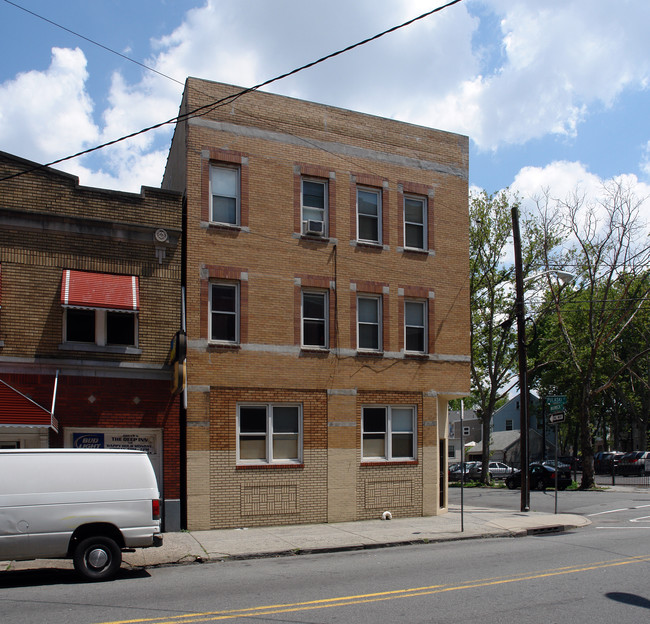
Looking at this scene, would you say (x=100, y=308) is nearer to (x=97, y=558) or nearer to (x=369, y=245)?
(x=97, y=558)

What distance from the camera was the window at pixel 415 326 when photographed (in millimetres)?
20219

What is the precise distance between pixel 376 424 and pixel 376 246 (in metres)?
4.87

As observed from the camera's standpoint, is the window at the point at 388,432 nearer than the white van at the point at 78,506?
No

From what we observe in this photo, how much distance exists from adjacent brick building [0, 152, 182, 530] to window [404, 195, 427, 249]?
6.73 metres

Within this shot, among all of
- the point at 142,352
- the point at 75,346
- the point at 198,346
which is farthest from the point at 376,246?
the point at 75,346

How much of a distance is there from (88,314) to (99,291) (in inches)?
27.4

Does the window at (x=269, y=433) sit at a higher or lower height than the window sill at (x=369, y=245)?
lower

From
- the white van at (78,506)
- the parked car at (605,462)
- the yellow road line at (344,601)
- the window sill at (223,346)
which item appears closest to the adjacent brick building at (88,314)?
the window sill at (223,346)

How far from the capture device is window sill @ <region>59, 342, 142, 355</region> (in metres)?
15.7

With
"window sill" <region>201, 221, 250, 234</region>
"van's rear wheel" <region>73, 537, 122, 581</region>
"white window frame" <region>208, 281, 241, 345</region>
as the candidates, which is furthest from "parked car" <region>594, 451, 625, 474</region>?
"van's rear wheel" <region>73, 537, 122, 581</region>

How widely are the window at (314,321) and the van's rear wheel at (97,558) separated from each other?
A: 8625 millimetres

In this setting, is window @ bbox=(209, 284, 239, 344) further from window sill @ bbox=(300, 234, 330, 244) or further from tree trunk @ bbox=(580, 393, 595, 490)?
tree trunk @ bbox=(580, 393, 595, 490)

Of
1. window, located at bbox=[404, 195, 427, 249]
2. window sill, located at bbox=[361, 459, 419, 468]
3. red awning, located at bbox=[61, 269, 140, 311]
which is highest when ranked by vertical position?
window, located at bbox=[404, 195, 427, 249]

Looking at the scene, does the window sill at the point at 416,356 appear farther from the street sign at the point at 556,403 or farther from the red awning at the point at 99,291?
the red awning at the point at 99,291
